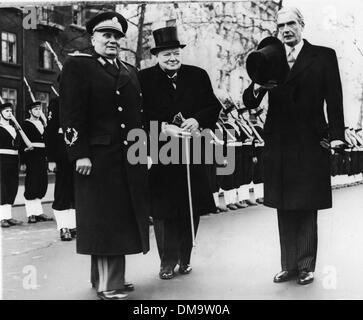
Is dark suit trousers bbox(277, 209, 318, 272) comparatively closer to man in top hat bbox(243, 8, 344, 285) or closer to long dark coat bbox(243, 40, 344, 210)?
man in top hat bbox(243, 8, 344, 285)

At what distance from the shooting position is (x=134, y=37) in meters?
6.11

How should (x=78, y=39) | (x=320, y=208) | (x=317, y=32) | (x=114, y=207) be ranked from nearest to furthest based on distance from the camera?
1. (x=114, y=207)
2. (x=320, y=208)
3. (x=317, y=32)
4. (x=78, y=39)

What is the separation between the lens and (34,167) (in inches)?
325

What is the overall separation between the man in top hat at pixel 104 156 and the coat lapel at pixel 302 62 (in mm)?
1403

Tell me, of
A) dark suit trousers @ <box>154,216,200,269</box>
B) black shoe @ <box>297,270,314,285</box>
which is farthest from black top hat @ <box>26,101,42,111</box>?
black shoe @ <box>297,270,314,285</box>

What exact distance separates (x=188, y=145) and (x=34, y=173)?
9.80 ft

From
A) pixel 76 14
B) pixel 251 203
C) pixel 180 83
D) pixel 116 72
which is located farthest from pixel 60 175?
pixel 251 203

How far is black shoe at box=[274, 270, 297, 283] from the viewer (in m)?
5.61

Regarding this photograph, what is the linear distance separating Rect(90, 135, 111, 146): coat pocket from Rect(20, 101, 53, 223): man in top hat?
276cm

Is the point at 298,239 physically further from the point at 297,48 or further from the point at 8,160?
the point at 8,160

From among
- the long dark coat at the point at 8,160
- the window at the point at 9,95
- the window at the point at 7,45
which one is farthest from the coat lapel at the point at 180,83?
the long dark coat at the point at 8,160
